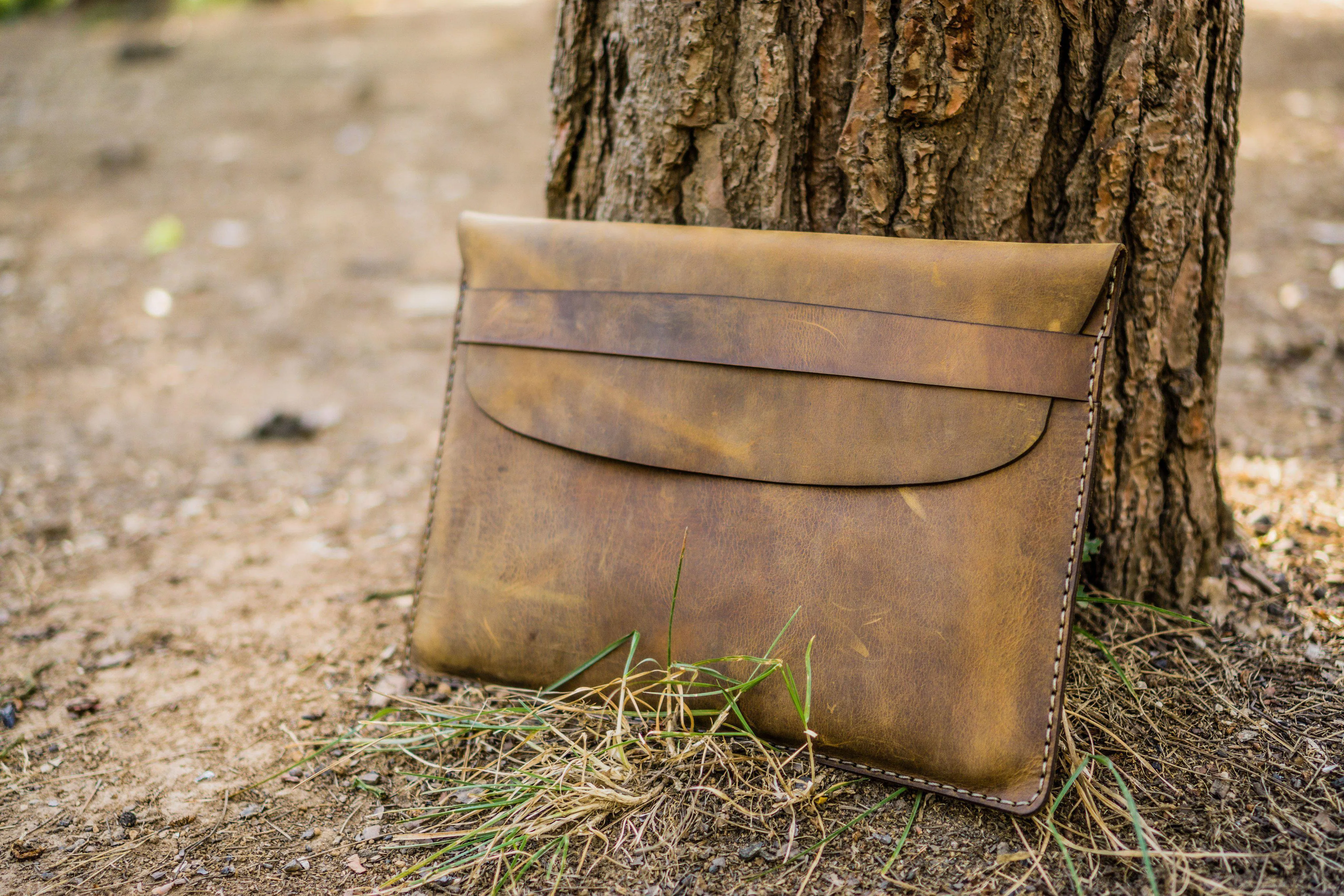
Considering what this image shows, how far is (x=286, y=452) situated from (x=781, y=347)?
7.59 feet

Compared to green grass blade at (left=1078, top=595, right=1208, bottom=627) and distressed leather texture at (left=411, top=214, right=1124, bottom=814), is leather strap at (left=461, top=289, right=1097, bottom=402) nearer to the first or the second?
distressed leather texture at (left=411, top=214, right=1124, bottom=814)

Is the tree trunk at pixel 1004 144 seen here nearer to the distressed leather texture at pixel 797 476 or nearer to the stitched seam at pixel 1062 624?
the distressed leather texture at pixel 797 476

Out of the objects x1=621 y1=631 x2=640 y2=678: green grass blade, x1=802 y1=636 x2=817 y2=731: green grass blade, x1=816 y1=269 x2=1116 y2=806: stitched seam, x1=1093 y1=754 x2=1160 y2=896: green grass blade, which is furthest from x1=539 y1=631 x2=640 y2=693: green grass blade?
x1=1093 y1=754 x2=1160 y2=896: green grass blade

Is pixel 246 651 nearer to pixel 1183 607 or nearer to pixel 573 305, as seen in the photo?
pixel 573 305

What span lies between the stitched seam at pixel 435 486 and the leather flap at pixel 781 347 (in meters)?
0.05

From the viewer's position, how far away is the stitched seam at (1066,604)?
122 centimetres

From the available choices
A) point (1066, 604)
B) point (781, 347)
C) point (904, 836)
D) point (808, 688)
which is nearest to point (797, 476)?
point (781, 347)

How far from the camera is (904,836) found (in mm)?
1227

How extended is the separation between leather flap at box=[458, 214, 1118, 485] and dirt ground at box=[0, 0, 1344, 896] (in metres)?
0.57

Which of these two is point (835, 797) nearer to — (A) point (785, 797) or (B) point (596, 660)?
(A) point (785, 797)

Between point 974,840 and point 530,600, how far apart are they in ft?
2.74

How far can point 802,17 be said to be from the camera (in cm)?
150

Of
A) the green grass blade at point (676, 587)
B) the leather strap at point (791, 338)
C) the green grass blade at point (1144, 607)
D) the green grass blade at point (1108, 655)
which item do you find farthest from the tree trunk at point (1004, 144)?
the green grass blade at point (676, 587)

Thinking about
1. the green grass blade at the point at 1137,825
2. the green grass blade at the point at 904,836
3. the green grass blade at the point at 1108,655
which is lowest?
the green grass blade at the point at 904,836
